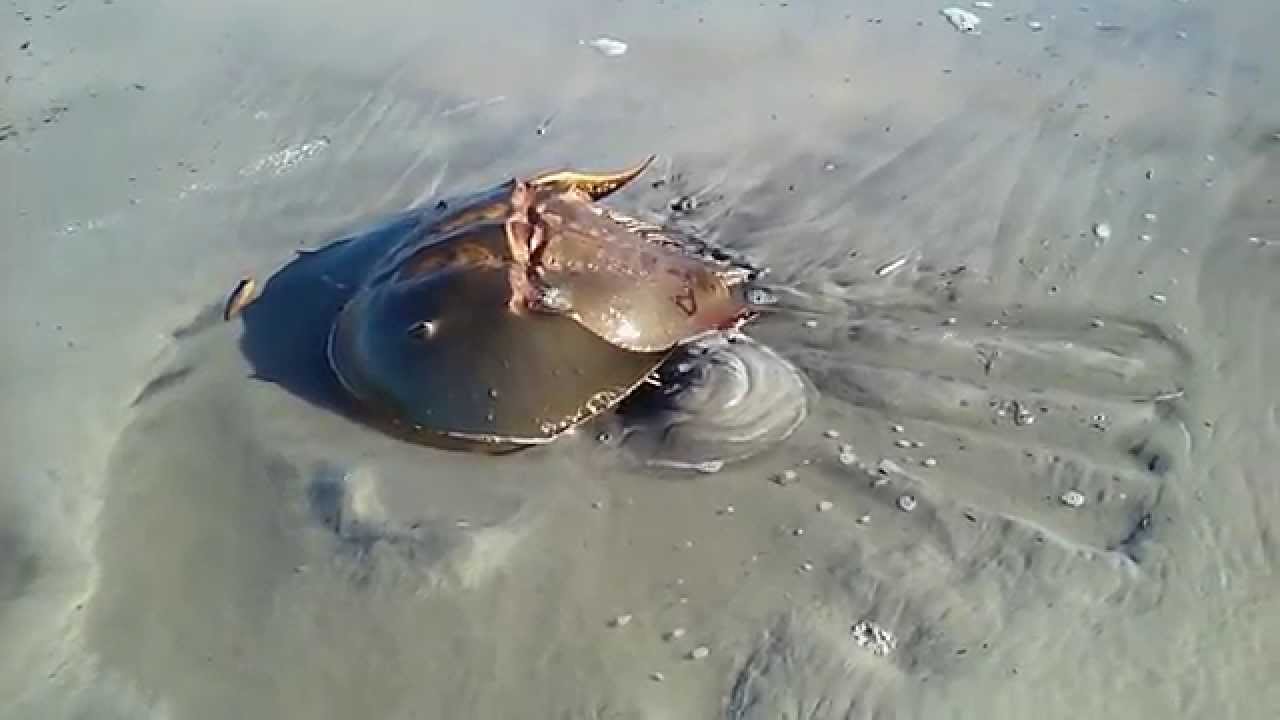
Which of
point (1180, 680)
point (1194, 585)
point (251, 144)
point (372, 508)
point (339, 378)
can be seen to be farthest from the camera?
point (251, 144)

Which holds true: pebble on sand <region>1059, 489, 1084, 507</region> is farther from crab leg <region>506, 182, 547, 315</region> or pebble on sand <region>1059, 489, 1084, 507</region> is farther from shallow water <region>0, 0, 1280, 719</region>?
crab leg <region>506, 182, 547, 315</region>

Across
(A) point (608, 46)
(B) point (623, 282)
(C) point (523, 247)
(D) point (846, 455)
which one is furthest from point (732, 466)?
(A) point (608, 46)

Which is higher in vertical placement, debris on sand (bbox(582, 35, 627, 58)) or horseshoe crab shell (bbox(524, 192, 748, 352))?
horseshoe crab shell (bbox(524, 192, 748, 352))

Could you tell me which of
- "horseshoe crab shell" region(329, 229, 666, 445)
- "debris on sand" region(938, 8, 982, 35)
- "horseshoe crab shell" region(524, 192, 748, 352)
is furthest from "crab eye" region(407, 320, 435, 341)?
"debris on sand" region(938, 8, 982, 35)

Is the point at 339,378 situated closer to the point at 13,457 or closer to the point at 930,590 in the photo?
the point at 13,457

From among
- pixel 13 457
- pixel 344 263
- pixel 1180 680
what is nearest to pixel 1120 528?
pixel 1180 680

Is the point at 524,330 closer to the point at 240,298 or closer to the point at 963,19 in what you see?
the point at 240,298

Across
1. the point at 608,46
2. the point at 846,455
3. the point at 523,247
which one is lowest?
the point at 608,46
